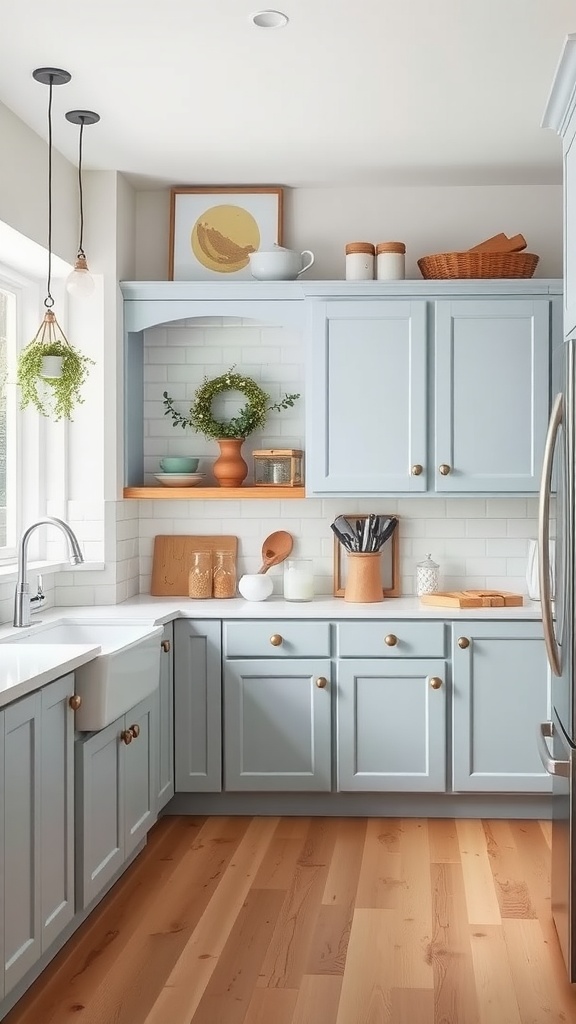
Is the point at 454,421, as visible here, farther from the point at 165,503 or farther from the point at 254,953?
the point at 254,953

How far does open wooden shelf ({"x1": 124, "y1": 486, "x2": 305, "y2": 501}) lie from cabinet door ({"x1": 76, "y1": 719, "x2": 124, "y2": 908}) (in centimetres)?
130

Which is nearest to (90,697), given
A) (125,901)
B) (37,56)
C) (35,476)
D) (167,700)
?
(125,901)

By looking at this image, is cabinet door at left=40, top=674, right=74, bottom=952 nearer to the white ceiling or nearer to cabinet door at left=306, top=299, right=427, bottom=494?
cabinet door at left=306, top=299, right=427, bottom=494

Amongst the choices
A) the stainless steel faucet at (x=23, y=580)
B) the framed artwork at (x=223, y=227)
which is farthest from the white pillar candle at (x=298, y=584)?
the framed artwork at (x=223, y=227)

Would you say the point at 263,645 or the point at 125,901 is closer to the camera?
the point at 125,901

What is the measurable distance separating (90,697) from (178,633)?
118 cm

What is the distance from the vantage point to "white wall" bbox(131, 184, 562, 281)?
15.4 feet

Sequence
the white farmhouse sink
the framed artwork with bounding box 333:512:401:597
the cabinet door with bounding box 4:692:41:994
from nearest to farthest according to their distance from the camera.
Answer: the cabinet door with bounding box 4:692:41:994
the white farmhouse sink
the framed artwork with bounding box 333:512:401:597

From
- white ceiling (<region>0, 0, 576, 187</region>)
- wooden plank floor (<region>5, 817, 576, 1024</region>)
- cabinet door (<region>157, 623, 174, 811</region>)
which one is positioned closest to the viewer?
wooden plank floor (<region>5, 817, 576, 1024</region>)

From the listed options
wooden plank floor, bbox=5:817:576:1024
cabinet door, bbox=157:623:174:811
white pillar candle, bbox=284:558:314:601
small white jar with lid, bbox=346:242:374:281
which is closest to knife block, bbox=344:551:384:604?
white pillar candle, bbox=284:558:314:601

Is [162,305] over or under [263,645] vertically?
over

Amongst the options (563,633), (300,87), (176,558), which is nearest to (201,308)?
(176,558)

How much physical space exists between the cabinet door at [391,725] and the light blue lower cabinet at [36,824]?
1514 mm

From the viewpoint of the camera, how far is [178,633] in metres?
4.30
